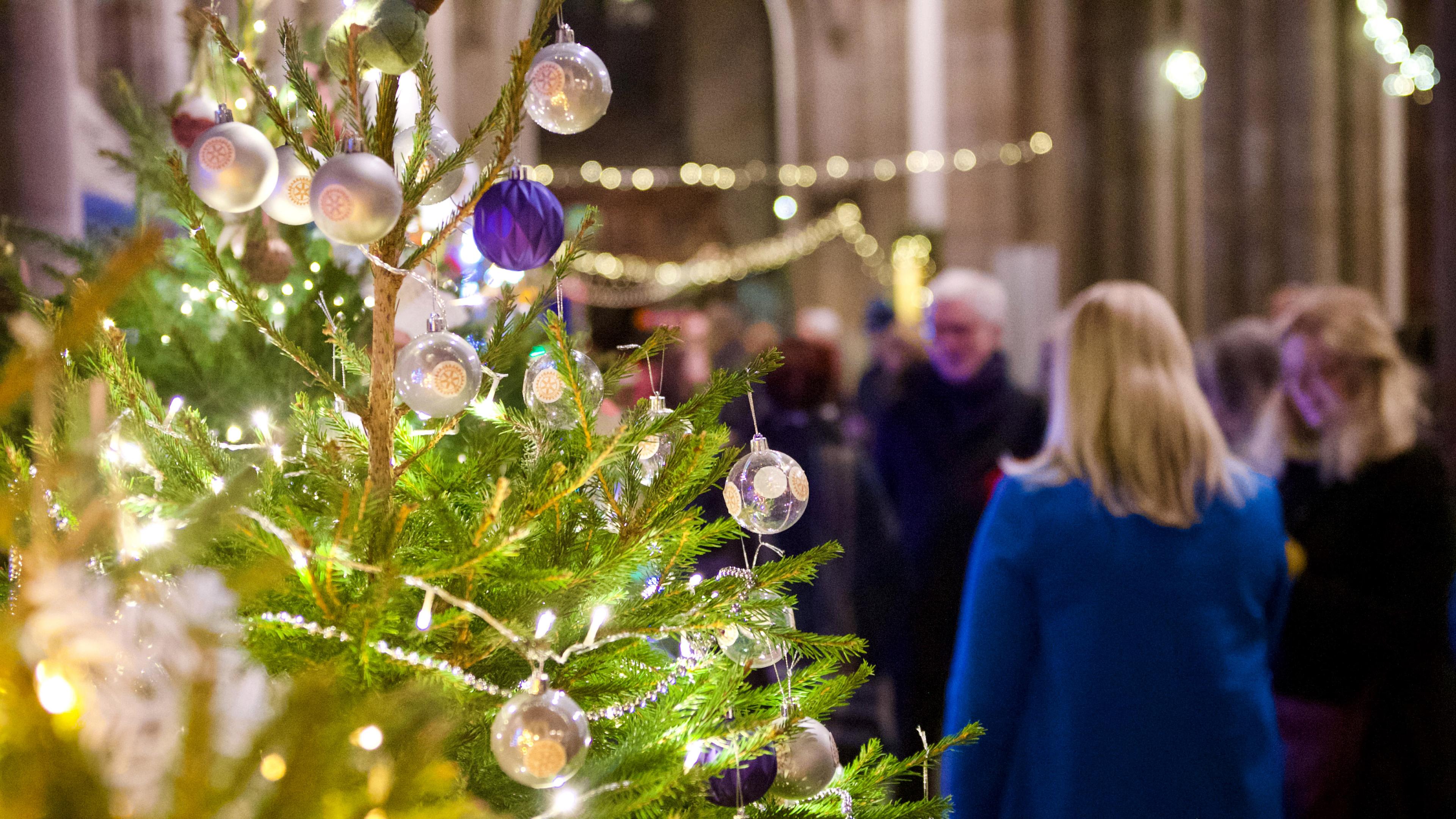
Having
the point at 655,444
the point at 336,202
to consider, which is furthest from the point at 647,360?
the point at 336,202

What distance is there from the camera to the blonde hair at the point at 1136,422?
1815 mm

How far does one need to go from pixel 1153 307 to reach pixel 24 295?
66.7 inches

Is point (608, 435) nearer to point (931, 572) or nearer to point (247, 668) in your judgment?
point (247, 668)

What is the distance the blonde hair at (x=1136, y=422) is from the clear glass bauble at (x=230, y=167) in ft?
4.54

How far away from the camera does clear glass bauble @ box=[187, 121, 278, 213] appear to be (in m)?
0.85

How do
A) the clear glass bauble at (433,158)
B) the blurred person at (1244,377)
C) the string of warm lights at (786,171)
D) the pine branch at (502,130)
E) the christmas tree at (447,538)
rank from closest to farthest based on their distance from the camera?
1. the christmas tree at (447,538)
2. the pine branch at (502,130)
3. the clear glass bauble at (433,158)
4. the blurred person at (1244,377)
5. the string of warm lights at (786,171)

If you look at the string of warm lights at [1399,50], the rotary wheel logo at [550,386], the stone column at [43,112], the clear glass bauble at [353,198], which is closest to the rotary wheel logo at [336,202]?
the clear glass bauble at [353,198]

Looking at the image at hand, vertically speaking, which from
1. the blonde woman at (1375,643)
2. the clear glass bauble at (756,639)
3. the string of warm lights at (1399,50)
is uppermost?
the string of warm lights at (1399,50)

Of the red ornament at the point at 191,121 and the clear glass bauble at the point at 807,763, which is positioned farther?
the red ornament at the point at 191,121

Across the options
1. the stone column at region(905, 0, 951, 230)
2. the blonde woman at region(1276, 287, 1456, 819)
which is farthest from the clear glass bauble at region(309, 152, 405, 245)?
the stone column at region(905, 0, 951, 230)

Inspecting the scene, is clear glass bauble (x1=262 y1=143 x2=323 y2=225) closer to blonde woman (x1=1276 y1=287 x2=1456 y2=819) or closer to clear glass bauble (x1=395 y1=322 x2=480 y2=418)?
clear glass bauble (x1=395 y1=322 x2=480 y2=418)

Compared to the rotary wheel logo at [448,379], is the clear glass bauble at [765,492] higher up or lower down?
lower down

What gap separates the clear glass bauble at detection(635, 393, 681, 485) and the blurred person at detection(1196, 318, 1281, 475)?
235 centimetres

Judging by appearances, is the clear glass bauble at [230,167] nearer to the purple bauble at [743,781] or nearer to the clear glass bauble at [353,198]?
the clear glass bauble at [353,198]
